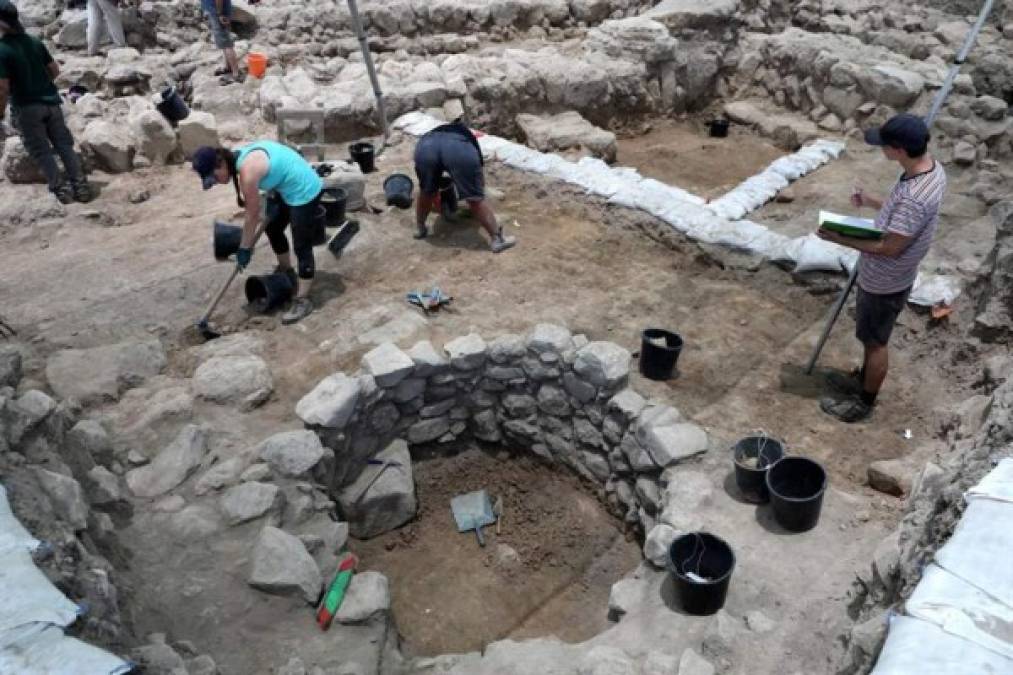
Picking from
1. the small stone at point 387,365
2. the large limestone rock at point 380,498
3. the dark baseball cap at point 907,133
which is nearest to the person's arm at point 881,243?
the dark baseball cap at point 907,133

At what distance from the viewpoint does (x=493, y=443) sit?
20.4 feet

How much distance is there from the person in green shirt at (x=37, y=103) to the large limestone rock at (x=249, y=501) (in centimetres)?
526

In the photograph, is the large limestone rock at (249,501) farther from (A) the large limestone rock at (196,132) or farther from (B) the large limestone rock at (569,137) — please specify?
(B) the large limestone rock at (569,137)

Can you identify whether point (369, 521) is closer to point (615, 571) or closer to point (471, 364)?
point (471, 364)

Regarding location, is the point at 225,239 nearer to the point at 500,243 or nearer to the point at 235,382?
the point at 235,382

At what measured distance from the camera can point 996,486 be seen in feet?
8.55

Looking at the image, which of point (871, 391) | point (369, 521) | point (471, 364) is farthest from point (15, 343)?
point (871, 391)

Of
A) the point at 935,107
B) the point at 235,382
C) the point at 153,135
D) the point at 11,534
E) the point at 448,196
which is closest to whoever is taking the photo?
the point at 11,534

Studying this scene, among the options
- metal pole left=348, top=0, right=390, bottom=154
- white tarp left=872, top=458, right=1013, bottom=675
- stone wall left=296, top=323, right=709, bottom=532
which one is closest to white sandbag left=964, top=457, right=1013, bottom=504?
white tarp left=872, top=458, right=1013, bottom=675

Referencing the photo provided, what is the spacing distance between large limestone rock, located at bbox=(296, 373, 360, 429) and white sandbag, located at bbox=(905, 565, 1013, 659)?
143 inches

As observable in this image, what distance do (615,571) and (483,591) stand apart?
3.11 feet

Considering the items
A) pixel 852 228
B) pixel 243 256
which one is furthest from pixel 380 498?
pixel 852 228

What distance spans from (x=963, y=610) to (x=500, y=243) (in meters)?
5.24

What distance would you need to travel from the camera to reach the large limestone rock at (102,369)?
5123 millimetres
